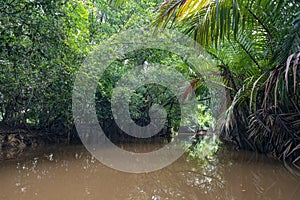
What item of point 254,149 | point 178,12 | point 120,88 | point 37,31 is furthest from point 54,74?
point 254,149

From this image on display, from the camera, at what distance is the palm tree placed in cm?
218

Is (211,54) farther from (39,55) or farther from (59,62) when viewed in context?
(39,55)

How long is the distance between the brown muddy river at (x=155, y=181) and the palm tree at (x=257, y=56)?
50cm

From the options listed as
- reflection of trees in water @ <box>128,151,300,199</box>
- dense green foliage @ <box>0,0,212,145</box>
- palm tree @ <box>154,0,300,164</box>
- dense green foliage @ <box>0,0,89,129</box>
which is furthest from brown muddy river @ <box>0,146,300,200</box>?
dense green foliage @ <box>0,0,212,145</box>

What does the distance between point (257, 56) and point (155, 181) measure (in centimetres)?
248

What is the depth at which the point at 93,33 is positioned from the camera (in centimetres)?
673

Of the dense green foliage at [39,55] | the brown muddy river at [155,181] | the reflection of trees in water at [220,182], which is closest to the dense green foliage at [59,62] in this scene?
the dense green foliage at [39,55]

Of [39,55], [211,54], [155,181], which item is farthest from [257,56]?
[39,55]

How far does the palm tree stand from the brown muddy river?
0.50 metres

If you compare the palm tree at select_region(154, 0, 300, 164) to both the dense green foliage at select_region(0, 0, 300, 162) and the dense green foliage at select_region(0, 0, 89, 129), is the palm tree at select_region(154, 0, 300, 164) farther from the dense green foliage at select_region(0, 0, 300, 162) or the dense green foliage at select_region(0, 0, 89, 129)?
the dense green foliage at select_region(0, 0, 89, 129)

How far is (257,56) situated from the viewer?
159 inches

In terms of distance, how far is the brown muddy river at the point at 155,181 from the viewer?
2305 mm

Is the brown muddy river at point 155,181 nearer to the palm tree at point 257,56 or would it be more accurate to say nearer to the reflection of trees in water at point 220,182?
the reflection of trees in water at point 220,182

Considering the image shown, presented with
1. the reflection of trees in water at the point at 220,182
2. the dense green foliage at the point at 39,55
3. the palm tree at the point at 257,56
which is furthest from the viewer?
the dense green foliage at the point at 39,55
